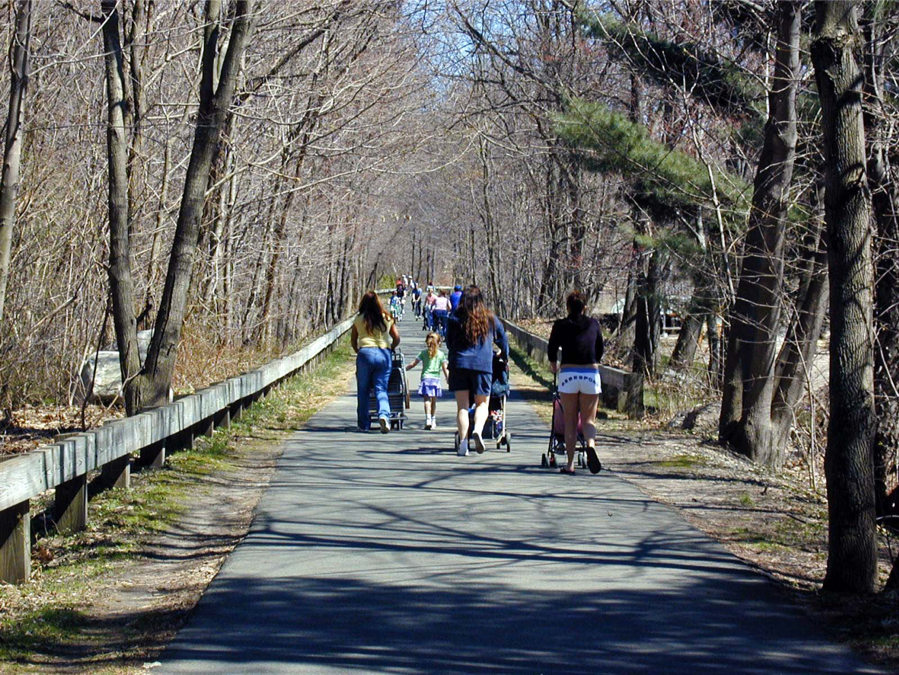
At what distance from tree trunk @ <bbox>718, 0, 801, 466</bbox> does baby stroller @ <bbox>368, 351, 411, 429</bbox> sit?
438 centimetres

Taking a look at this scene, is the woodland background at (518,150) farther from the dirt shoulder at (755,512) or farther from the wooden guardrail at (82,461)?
the wooden guardrail at (82,461)

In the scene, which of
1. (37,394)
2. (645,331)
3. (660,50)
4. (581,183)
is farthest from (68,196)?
(581,183)

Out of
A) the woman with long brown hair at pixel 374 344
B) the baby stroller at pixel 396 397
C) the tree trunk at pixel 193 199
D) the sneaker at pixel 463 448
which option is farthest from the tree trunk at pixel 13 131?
the baby stroller at pixel 396 397

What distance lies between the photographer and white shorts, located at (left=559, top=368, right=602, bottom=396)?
36.8 feet

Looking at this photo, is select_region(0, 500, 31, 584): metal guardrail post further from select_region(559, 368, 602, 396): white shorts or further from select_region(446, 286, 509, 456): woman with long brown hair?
select_region(446, 286, 509, 456): woman with long brown hair

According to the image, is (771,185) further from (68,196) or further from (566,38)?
(566,38)

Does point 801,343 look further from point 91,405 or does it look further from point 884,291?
point 91,405

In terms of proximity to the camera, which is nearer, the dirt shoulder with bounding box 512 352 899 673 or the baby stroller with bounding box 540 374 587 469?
the dirt shoulder with bounding box 512 352 899 673

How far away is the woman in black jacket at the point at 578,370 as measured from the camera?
36.7ft

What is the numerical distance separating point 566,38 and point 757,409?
12.4 m

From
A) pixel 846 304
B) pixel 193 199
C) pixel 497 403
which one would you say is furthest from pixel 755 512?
pixel 193 199

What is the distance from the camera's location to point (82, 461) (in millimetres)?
7973

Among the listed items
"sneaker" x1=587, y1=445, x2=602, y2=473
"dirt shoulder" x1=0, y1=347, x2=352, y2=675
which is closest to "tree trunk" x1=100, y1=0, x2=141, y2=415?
"dirt shoulder" x1=0, y1=347, x2=352, y2=675

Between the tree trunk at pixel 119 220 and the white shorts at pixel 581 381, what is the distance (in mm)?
4620
